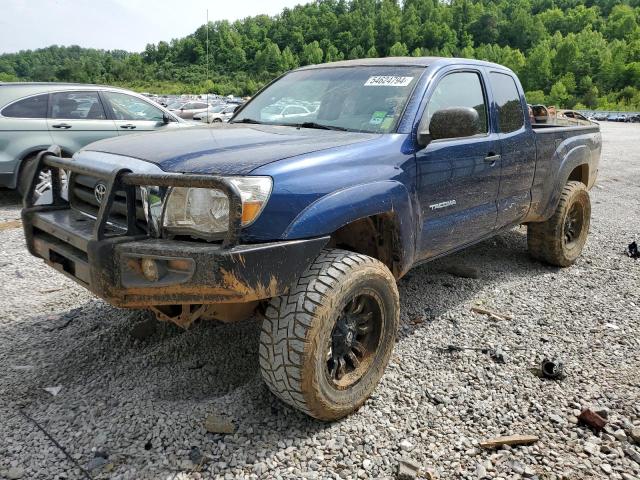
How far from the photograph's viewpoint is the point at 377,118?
317 centimetres

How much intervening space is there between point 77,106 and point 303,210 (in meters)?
6.39

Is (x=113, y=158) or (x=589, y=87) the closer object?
(x=113, y=158)

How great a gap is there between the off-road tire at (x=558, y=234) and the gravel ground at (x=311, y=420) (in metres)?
0.62

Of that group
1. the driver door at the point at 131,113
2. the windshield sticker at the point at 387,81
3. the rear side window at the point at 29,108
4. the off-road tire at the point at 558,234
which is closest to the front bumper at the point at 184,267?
the windshield sticker at the point at 387,81

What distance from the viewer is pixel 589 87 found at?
9631 cm

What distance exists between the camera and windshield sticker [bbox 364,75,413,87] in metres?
3.31

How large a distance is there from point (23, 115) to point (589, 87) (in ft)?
351

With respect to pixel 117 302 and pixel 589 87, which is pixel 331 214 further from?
pixel 589 87

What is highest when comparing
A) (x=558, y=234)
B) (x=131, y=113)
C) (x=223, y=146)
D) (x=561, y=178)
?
(x=131, y=113)

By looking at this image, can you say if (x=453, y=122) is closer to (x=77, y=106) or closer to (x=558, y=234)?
(x=558, y=234)

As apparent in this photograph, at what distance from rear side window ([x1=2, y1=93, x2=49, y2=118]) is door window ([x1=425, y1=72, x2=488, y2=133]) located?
5.91 meters

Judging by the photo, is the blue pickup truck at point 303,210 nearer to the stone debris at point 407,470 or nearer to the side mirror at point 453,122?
the side mirror at point 453,122

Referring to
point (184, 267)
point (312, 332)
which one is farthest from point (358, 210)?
point (184, 267)

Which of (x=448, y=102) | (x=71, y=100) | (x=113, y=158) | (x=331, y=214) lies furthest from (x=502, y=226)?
(x=71, y=100)
